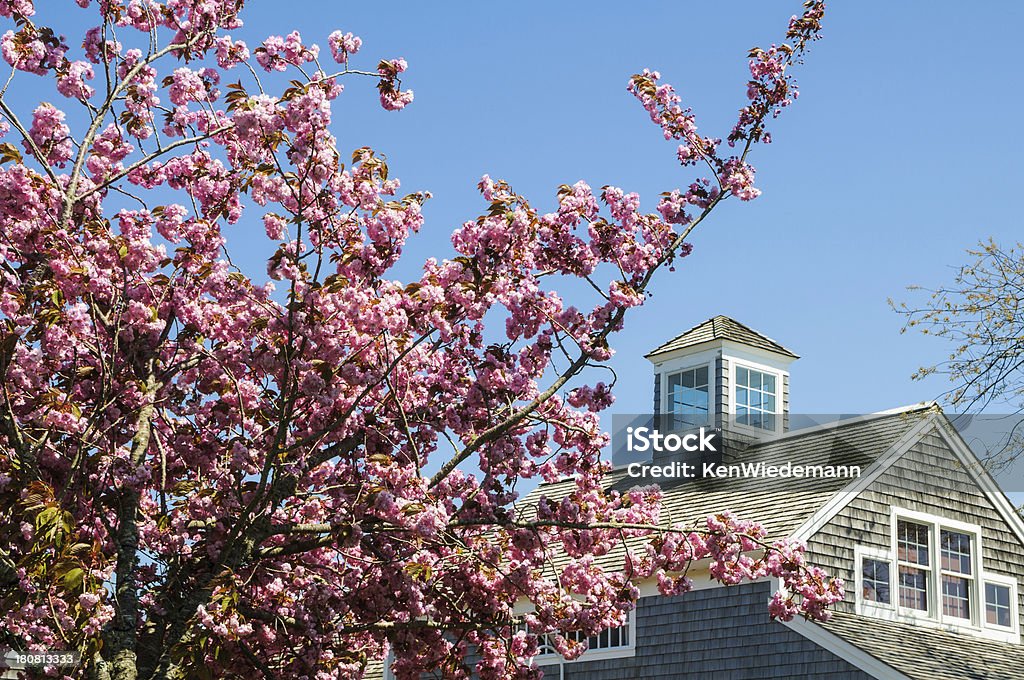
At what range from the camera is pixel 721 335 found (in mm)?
23188

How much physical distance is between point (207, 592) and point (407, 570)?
1402 millimetres

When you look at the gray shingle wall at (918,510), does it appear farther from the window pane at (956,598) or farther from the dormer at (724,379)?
the dormer at (724,379)

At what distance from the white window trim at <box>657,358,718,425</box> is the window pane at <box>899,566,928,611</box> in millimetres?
4909

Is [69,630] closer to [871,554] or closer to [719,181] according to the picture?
[719,181]

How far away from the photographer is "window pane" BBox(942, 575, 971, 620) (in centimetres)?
1898

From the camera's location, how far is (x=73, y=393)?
9.13 metres

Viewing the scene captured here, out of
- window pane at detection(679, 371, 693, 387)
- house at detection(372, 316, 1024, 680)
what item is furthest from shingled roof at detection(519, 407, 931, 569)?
window pane at detection(679, 371, 693, 387)

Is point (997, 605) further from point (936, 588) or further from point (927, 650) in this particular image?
point (927, 650)

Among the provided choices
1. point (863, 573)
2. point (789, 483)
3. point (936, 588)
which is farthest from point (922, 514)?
point (789, 483)

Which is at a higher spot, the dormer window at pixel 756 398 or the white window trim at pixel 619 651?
the dormer window at pixel 756 398

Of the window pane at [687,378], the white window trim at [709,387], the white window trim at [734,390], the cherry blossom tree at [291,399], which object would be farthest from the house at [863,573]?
the cherry blossom tree at [291,399]

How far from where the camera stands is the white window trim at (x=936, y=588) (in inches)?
716

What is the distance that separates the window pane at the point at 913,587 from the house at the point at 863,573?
0.02 m

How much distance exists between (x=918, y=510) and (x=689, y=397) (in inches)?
207
